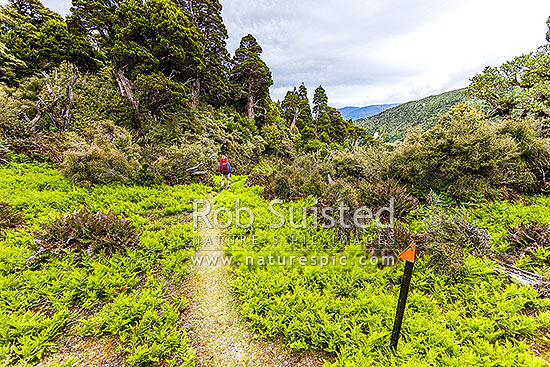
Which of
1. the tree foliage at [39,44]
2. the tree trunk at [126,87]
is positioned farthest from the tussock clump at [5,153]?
the tree foliage at [39,44]

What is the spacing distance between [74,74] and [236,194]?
10.8 m

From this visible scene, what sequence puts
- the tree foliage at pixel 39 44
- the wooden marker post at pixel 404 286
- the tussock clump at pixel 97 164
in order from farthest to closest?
the tree foliage at pixel 39 44 < the tussock clump at pixel 97 164 < the wooden marker post at pixel 404 286

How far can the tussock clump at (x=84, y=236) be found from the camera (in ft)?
13.0

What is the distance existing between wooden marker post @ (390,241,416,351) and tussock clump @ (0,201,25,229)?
807 cm

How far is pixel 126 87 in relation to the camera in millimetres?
11977

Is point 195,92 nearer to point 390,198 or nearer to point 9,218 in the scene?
point 9,218

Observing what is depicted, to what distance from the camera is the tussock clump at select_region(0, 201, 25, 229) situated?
462cm

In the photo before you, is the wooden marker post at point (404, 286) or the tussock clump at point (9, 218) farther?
the tussock clump at point (9, 218)

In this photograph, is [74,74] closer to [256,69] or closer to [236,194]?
[236,194]

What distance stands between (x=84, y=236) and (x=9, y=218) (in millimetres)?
2378

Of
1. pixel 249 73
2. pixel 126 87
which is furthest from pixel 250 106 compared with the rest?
pixel 126 87

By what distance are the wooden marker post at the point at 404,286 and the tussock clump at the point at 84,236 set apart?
514 cm

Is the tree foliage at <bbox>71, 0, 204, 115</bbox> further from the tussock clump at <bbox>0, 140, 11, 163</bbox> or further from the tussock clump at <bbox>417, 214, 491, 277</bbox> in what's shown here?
the tussock clump at <bbox>417, 214, 491, 277</bbox>

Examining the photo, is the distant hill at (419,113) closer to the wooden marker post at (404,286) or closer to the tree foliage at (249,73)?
the tree foliage at (249,73)
